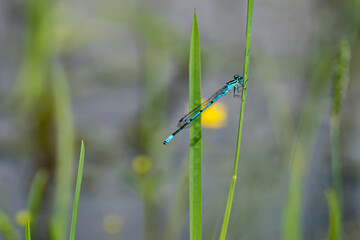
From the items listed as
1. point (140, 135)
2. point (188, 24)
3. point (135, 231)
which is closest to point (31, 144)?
point (140, 135)

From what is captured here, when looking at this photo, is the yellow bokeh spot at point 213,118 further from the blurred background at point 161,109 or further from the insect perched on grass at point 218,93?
the insect perched on grass at point 218,93

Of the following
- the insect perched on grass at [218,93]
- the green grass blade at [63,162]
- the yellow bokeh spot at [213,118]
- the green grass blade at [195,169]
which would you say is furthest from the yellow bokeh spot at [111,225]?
the green grass blade at [195,169]

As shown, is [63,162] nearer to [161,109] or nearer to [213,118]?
[213,118]

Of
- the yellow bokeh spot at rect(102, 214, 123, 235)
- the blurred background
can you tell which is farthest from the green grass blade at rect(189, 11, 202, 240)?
the yellow bokeh spot at rect(102, 214, 123, 235)

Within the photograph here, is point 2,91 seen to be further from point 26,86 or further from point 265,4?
point 265,4

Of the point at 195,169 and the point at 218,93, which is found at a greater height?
the point at 218,93

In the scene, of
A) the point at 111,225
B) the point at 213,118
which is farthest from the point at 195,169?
the point at 111,225

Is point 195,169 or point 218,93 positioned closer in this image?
point 195,169

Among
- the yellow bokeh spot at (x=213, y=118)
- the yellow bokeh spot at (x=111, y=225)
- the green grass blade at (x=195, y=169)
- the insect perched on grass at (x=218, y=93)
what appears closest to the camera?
the green grass blade at (x=195, y=169)

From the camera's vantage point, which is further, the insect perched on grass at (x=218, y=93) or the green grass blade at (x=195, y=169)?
the insect perched on grass at (x=218, y=93)
